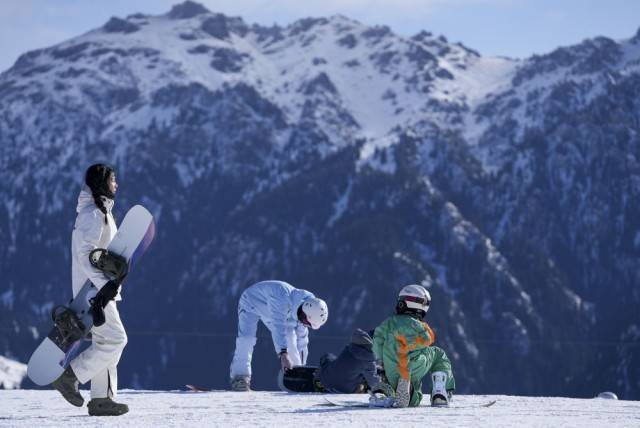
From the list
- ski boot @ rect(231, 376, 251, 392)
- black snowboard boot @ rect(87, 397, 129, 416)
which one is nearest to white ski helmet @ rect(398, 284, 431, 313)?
black snowboard boot @ rect(87, 397, 129, 416)

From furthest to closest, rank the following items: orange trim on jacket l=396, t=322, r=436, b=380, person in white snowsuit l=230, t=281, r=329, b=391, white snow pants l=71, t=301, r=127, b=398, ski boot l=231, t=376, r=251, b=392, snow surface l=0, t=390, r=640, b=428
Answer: ski boot l=231, t=376, r=251, b=392, person in white snowsuit l=230, t=281, r=329, b=391, orange trim on jacket l=396, t=322, r=436, b=380, white snow pants l=71, t=301, r=127, b=398, snow surface l=0, t=390, r=640, b=428

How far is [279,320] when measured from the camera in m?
23.6

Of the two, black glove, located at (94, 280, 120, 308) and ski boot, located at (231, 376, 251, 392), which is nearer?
black glove, located at (94, 280, 120, 308)

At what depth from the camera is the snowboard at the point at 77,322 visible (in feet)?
47.9

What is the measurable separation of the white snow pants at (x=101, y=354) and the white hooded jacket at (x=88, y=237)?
1.29ft

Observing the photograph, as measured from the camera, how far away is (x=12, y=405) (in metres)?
17.5

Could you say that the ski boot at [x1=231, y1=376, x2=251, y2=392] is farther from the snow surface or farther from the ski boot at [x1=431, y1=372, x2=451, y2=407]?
the ski boot at [x1=431, y1=372, x2=451, y2=407]

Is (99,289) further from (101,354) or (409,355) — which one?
(409,355)

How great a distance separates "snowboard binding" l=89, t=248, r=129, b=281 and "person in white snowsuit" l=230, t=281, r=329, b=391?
337 inches

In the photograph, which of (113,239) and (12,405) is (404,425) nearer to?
(113,239)

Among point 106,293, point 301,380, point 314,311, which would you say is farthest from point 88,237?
point 314,311

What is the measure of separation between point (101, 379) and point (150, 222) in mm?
→ 2292

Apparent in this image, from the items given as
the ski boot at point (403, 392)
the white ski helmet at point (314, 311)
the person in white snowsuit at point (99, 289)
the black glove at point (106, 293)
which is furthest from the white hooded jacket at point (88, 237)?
the white ski helmet at point (314, 311)

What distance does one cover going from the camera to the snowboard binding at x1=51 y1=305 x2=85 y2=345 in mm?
14589
